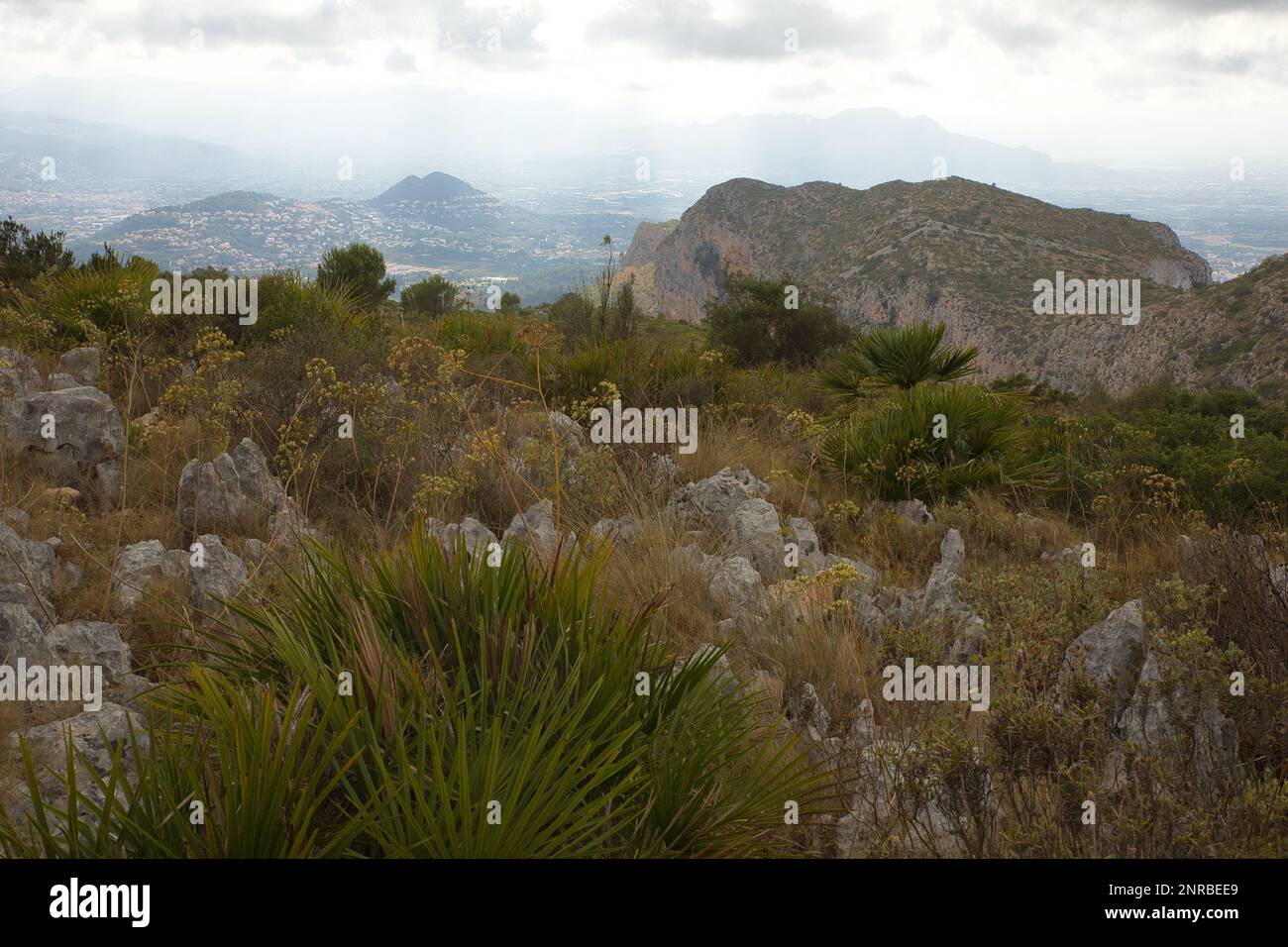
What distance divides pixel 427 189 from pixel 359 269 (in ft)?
267

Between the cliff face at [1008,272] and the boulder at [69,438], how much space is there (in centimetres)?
1257

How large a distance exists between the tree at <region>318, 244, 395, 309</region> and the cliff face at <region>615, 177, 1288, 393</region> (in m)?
5.59

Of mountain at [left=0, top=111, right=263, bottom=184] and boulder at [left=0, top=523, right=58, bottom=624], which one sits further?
mountain at [left=0, top=111, right=263, bottom=184]

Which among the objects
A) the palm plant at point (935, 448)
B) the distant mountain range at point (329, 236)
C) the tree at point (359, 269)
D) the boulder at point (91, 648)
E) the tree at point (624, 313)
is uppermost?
the distant mountain range at point (329, 236)

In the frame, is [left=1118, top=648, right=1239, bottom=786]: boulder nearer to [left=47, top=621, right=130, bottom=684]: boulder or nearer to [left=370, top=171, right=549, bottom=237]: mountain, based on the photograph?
[left=47, top=621, right=130, bottom=684]: boulder

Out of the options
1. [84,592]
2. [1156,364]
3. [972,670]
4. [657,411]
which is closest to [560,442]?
[657,411]

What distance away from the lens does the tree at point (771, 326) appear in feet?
45.5

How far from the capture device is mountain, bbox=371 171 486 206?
278 feet

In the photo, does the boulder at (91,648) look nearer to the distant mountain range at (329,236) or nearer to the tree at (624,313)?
the tree at (624,313)

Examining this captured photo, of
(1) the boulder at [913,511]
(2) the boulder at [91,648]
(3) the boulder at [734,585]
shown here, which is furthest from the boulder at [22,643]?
(1) the boulder at [913,511]

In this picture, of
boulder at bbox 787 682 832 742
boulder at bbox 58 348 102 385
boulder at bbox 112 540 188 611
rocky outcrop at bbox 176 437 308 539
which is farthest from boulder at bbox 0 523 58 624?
boulder at bbox 58 348 102 385

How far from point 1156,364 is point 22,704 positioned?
3336 cm

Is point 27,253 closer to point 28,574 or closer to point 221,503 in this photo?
point 221,503
